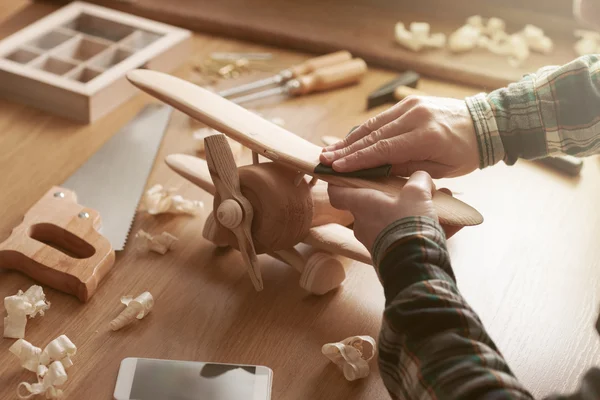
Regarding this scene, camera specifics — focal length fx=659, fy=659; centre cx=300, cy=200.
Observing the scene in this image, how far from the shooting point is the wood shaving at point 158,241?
104 cm

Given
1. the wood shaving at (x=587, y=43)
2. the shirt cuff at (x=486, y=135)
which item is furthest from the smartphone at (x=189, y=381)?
the wood shaving at (x=587, y=43)

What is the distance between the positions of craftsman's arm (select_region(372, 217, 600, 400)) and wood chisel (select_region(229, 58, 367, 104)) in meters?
0.71

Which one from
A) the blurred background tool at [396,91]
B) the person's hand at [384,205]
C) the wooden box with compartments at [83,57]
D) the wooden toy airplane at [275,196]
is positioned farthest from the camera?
the blurred background tool at [396,91]

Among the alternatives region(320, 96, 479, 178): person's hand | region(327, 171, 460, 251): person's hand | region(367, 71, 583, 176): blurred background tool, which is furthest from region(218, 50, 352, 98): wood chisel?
region(327, 171, 460, 251): person's hand

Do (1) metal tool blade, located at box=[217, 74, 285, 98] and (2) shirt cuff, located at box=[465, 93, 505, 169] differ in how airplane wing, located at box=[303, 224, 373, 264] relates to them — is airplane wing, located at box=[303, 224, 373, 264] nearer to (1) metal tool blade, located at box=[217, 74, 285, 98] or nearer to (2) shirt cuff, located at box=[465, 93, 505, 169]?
(2) shirt cuff, located at box=[465, 93, 505, 169]

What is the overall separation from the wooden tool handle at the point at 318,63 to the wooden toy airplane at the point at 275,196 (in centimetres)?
47

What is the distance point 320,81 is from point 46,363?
32.9 inches

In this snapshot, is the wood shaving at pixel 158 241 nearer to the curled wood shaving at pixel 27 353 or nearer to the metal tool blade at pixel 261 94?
the curled wood shaving at pixel 27 353

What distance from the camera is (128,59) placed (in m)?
1.36

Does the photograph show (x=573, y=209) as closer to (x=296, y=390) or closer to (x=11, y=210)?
(x=296, y=390)

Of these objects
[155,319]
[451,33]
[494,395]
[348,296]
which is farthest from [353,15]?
[494,395]

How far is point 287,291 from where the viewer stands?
992mm

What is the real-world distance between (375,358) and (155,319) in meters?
0.31

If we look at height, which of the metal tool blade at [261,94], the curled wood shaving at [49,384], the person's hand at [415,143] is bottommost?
the curled wood shaving at [49,384]
